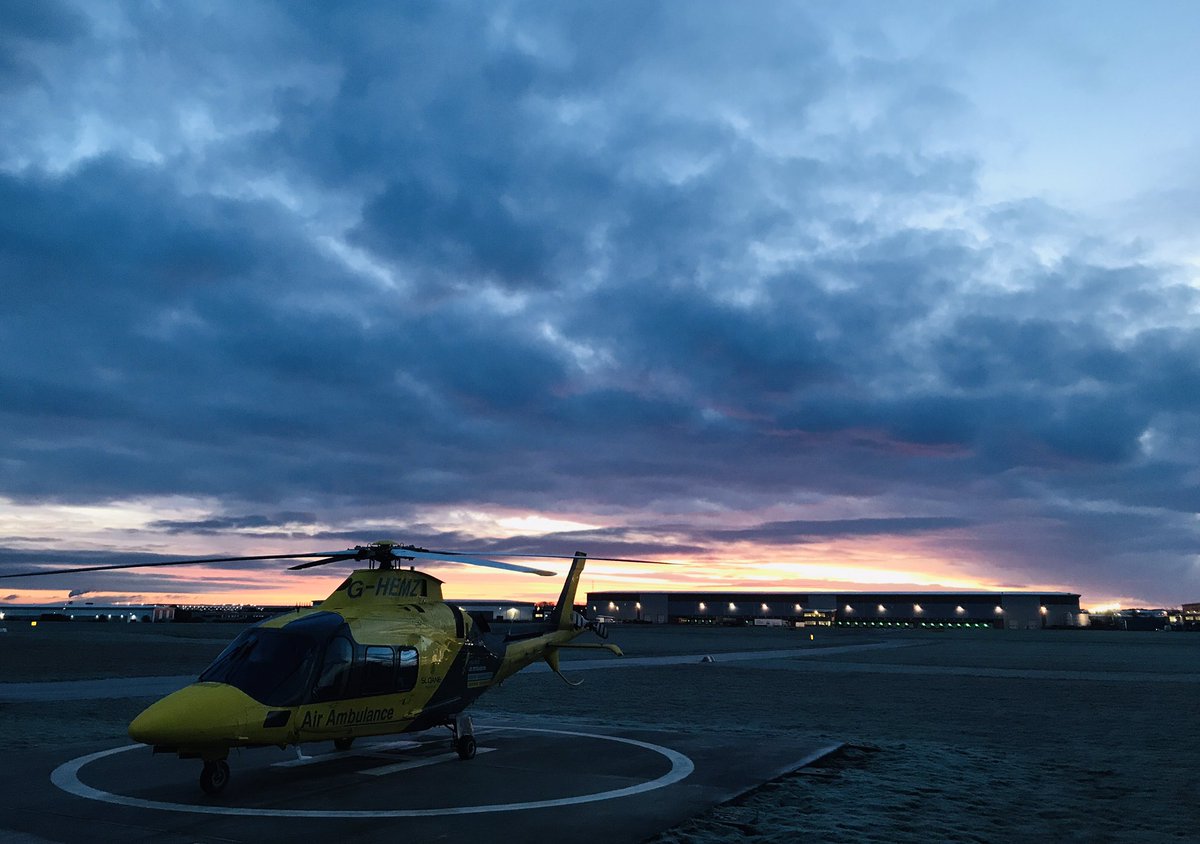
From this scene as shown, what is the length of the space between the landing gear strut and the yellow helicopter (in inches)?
0.8

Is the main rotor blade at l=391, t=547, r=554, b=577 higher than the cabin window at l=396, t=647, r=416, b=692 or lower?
higher

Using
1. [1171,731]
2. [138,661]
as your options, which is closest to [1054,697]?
[1171,731]

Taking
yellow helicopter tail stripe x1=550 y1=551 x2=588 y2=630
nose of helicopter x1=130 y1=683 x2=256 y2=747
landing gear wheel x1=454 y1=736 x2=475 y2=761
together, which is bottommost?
landing gear wheel x1=454 y1=736 x2=475 y2=761

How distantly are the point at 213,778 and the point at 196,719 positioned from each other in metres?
1.87

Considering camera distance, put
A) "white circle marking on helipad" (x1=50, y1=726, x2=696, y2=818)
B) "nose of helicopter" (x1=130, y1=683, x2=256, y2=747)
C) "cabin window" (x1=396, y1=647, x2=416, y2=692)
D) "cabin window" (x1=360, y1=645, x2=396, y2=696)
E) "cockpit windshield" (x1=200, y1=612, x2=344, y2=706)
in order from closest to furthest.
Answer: "nose of helicopter" (x1=130, y1=683, x2=256, y2=747) < "white circle marking on helipad" (x1=50, y1=726, x2=696, y2=818) < "cockpit windshield" (x1=200, y1=612, x2=344, y2=706) < "cabin window" (x1=360, y1=645, x2=396, y2=696) < "cabin window" (x1=396, y1=647, x2=416, y2=692)

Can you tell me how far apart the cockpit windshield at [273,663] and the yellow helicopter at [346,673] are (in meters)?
0.02

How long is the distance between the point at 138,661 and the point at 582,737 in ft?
129

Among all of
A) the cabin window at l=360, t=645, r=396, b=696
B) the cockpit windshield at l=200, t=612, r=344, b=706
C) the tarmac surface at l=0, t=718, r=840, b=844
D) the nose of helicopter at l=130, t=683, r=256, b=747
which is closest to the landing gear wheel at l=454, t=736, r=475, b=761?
the tarmac surface at l=0, t=718, r=840, b=844

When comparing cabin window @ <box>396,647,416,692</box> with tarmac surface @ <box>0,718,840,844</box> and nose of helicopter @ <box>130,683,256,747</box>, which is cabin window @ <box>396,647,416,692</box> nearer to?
tarmac surface @ <box>0,718,840,844</box>

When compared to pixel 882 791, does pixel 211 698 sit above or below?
above

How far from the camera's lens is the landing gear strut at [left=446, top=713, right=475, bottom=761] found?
59.6 feet

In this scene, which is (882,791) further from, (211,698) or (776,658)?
(776,658)

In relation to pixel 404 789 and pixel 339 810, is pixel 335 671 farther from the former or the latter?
pixel 339 810

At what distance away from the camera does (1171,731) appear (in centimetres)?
2417
